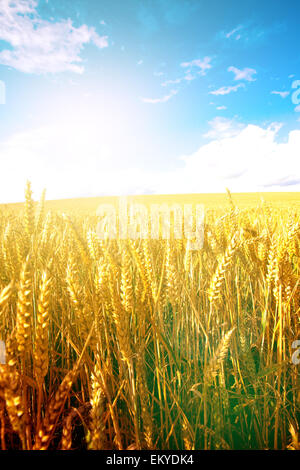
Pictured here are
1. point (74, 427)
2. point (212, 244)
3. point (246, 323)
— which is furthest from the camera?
point (246, 323)

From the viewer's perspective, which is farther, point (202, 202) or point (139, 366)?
point (202, 202)

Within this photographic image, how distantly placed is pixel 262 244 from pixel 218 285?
55 cm

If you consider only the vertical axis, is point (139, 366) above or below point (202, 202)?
below

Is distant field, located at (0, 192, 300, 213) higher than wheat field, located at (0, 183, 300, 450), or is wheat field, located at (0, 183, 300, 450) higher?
distant field, located at (0, 192, 300, 213)

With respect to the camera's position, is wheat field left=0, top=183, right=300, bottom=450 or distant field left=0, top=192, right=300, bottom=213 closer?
wheat field left=0, top=183, right=300, bottom=450

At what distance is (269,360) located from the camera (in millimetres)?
888

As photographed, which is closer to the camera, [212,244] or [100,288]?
[100,288]

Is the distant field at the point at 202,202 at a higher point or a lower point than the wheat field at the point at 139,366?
higher

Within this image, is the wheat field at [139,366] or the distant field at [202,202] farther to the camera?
the distant field at [202,202]
